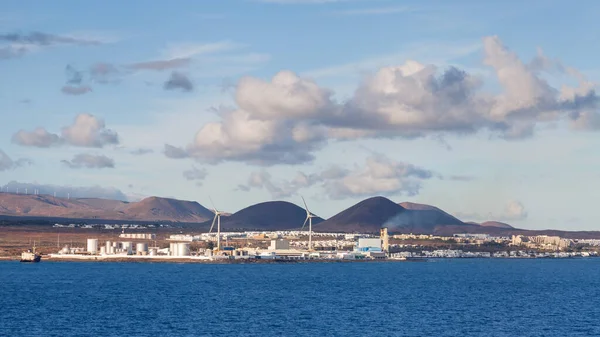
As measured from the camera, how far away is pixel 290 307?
12744cm

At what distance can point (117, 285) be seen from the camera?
16712 cm

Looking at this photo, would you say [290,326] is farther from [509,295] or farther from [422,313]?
[509,295]

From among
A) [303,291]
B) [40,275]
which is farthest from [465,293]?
[40,275]

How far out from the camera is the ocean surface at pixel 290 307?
338ft

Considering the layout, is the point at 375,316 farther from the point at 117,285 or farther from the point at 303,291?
the point at 117,285

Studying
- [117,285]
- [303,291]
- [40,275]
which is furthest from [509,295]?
[40,275]

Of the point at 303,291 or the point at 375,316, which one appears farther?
the point at 303,291

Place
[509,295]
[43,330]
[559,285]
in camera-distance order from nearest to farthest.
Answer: [43,330], [509,295], [559,285]

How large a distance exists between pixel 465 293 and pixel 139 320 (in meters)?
65.4

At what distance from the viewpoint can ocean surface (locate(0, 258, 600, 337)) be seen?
103 meters

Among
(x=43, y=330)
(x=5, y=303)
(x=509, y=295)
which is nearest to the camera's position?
(x=43, y=330)

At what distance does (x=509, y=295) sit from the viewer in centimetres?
15512

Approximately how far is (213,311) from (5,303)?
31.0 m

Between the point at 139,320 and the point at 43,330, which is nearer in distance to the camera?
the point at 43,330
